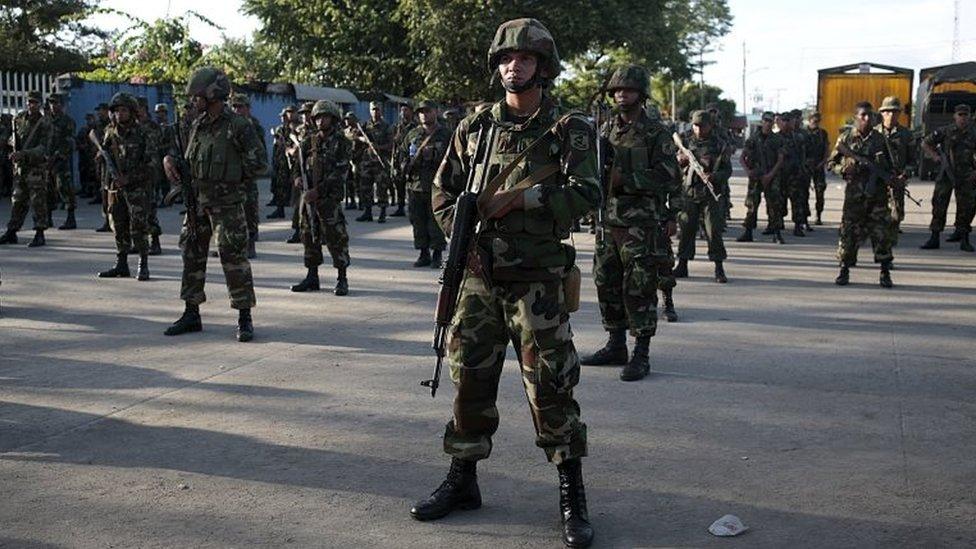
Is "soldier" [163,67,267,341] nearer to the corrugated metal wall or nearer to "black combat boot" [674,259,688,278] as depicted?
"black combat boot" [674,259,688,278]

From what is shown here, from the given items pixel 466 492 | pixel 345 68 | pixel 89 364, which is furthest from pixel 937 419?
pixel 345 68

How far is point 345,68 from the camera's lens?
4262 cm

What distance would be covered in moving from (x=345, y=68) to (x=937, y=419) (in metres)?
38.2

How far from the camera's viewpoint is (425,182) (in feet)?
43.9

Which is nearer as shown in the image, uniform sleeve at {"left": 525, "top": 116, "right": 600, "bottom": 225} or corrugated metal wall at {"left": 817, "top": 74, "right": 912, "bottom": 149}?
uniform sleeve at {"left": 525, "top": 116, "right": 600, "bottom": 225}

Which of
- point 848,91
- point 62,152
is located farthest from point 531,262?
point 848,91

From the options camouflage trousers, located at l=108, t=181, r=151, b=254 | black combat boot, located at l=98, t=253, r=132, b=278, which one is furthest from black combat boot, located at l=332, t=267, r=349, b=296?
black combat boot, located at l=98, t=253, r=132, b=278

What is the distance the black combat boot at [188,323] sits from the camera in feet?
28.5

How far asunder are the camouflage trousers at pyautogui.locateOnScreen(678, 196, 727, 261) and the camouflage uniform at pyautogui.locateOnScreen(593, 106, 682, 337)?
433 cm

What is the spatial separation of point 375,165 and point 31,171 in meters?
6.57

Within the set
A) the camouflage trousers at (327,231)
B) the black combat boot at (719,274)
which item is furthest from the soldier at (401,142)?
the black combat boot at (719,274)

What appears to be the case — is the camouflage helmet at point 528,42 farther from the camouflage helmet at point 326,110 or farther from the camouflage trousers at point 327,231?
the camouflage helmet at point 326,110

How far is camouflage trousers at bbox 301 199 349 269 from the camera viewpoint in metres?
10.8

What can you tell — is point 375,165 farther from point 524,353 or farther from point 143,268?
point 524,353
